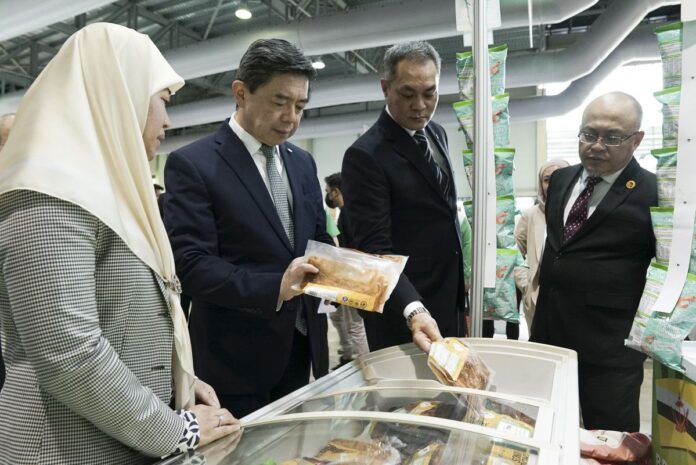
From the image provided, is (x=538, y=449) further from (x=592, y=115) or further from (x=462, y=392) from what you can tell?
(x=592, y=115)

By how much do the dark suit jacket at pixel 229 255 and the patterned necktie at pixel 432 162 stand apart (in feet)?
1.86

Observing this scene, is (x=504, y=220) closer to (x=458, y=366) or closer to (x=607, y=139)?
(x=607, y=139)

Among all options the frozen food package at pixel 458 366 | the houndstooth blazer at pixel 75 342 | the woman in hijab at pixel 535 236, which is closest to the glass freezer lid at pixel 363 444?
the houndstooth blazer at pixel 75 342

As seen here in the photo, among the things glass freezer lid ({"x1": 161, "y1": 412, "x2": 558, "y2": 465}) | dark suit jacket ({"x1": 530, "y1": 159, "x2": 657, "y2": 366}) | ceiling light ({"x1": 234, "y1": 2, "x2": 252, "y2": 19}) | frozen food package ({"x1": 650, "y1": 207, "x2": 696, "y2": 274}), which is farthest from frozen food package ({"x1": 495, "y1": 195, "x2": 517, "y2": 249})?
ceiling light ({"x1": 234, "y1": 2, "x2": 252, "y2": 19})

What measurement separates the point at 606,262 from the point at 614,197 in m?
0.26

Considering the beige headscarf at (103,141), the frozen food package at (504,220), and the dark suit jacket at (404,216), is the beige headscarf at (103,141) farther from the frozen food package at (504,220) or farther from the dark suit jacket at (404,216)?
the frozen food package at (504,220)

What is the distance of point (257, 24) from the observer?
748 centimetres

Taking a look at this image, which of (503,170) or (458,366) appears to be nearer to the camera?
(458,366)

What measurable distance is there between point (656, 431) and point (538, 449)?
44.0 inches

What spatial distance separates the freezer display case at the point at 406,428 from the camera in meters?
0.98

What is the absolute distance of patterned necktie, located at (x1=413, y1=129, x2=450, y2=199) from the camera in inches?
74.5

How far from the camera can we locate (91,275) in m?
0.90

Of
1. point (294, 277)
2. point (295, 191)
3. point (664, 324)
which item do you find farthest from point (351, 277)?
point (664, 324)

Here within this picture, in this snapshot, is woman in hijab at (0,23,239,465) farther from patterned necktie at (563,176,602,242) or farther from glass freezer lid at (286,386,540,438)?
patterned necktie at (563,176,602,242)
